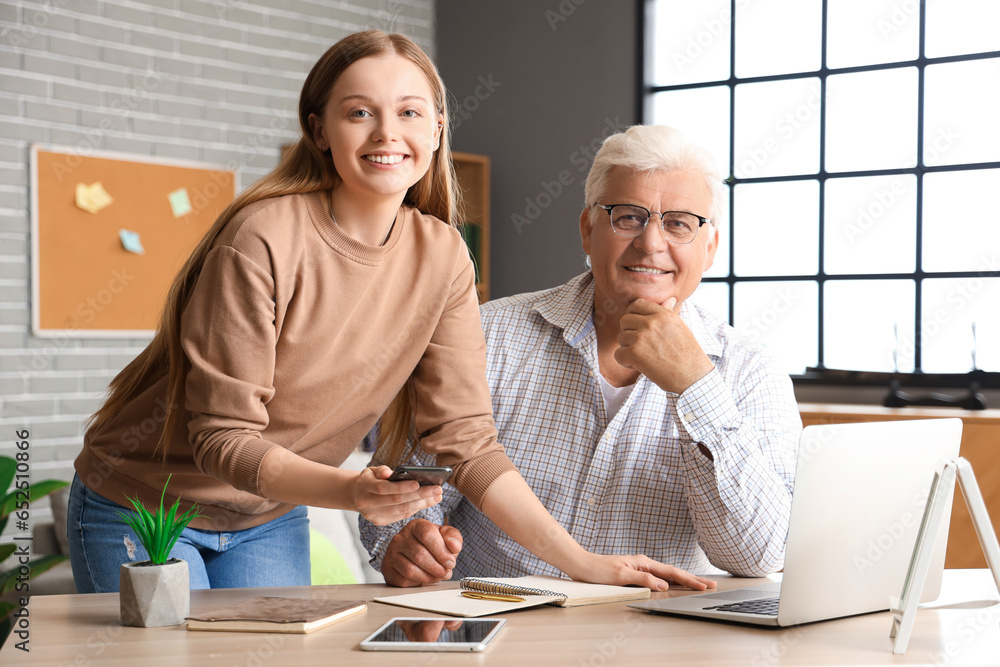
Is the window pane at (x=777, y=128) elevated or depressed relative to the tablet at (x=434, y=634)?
elevated

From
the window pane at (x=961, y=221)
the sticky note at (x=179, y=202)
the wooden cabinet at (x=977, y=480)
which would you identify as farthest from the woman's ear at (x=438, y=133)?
the window pane at (x=961, y=221)

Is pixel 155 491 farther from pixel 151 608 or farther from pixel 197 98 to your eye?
pixel 197 98

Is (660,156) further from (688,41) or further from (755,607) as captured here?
(688,41)

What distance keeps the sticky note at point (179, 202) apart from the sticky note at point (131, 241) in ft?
0.73

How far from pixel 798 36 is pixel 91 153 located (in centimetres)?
332

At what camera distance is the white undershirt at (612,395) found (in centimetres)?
196

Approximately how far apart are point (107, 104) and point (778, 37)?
3160 mm

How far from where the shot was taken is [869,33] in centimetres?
441

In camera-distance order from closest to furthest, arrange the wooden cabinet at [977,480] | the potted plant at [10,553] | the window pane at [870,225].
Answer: the potted plant at [10,553], the wooden cabinet at [977,480], the window pane at [870,225]

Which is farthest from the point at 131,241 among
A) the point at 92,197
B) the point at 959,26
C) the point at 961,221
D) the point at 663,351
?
the point at 959,26
